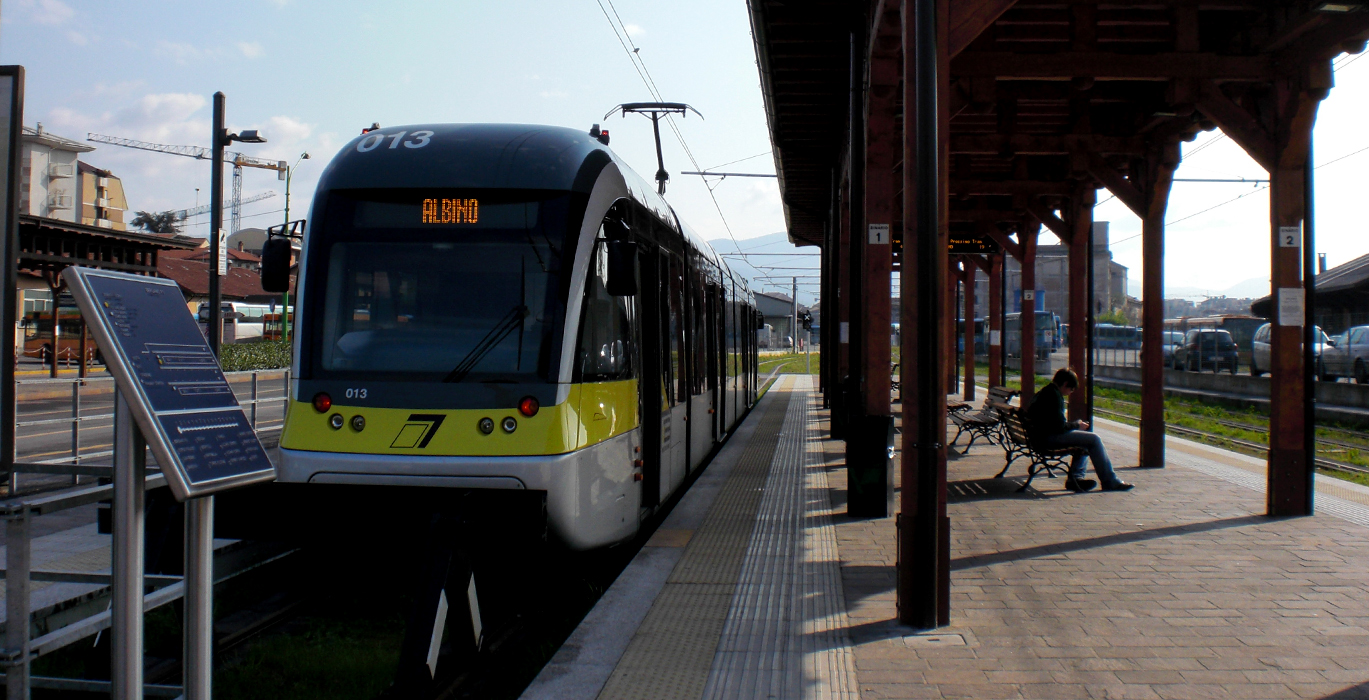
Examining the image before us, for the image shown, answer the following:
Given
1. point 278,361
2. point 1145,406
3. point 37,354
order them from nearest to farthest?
point 1145,406 < point 278,361 < point 37,354

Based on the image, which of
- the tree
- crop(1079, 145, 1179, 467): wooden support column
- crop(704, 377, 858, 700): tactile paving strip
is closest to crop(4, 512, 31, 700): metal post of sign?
crop(704, 377, 858, 700): tactile paving strip

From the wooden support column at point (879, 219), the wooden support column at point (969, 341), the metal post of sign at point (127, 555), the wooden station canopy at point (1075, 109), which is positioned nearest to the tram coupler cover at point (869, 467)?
the wooden station canopy at point (1075, 109)

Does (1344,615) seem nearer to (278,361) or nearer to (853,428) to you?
(853,428)

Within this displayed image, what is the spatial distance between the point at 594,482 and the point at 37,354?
127 ft

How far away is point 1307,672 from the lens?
4656 millimetres

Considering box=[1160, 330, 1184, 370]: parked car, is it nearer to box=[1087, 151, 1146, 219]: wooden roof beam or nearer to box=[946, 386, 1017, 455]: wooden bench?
box=[946, 386, 1017, 455]: wooden bench

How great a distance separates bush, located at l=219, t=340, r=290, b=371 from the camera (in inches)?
1258

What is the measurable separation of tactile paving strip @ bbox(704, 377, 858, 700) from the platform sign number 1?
96.6 inches

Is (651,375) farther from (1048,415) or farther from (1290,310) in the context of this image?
(1290,310)

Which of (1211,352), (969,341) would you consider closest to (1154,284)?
(969,341)

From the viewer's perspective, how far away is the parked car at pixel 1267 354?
25.1 meters

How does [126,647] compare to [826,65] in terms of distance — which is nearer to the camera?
[126,647]

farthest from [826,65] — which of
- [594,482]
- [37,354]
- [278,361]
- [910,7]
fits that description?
[37,354]

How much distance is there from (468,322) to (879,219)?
14.3ft
